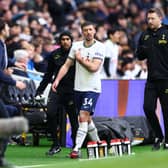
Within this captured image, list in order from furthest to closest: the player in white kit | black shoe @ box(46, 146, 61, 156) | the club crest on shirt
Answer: black shoe @ box(46, 146, 61, 156) → the club crest on shirt → the player in white kit

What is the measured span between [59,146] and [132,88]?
328 cm

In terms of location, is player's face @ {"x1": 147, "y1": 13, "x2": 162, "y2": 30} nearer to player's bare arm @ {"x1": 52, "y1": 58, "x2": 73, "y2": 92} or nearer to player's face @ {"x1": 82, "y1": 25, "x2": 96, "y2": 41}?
player's face @ {"x1": 82, "y1": 25, "x2": 96, "y2": 41}

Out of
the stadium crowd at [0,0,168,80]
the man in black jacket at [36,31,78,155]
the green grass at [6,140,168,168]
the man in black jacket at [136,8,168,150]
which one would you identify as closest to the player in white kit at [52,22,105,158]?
the green grass at [6,140,168,168]

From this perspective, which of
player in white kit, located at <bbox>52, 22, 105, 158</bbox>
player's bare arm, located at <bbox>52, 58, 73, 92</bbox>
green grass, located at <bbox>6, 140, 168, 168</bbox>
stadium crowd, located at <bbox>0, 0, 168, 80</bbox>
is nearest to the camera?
green grass, located at <bbox>6, 140, 168, 168</bbox>

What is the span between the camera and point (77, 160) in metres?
13.6

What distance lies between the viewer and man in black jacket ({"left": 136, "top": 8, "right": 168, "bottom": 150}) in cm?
1463

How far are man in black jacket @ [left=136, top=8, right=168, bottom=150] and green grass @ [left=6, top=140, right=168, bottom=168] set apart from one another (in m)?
0.80

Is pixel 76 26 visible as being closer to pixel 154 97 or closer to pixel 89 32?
pixel 154 97

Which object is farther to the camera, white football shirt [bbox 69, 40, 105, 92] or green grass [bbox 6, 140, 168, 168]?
white football shirt [bbox 69, 40, 105, 92]

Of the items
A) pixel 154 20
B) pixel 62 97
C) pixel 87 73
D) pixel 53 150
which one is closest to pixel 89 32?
pixel 87 73

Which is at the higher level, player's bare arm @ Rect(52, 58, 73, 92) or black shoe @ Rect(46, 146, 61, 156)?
player's bare arm @ Rect(52, 58, 73, 92)

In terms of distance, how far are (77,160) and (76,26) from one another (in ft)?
39.5

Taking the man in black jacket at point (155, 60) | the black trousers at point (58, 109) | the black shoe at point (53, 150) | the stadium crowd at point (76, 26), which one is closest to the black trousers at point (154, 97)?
the man in black jacket at point (155, 60)

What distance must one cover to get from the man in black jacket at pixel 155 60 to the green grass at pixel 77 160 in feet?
2.62
